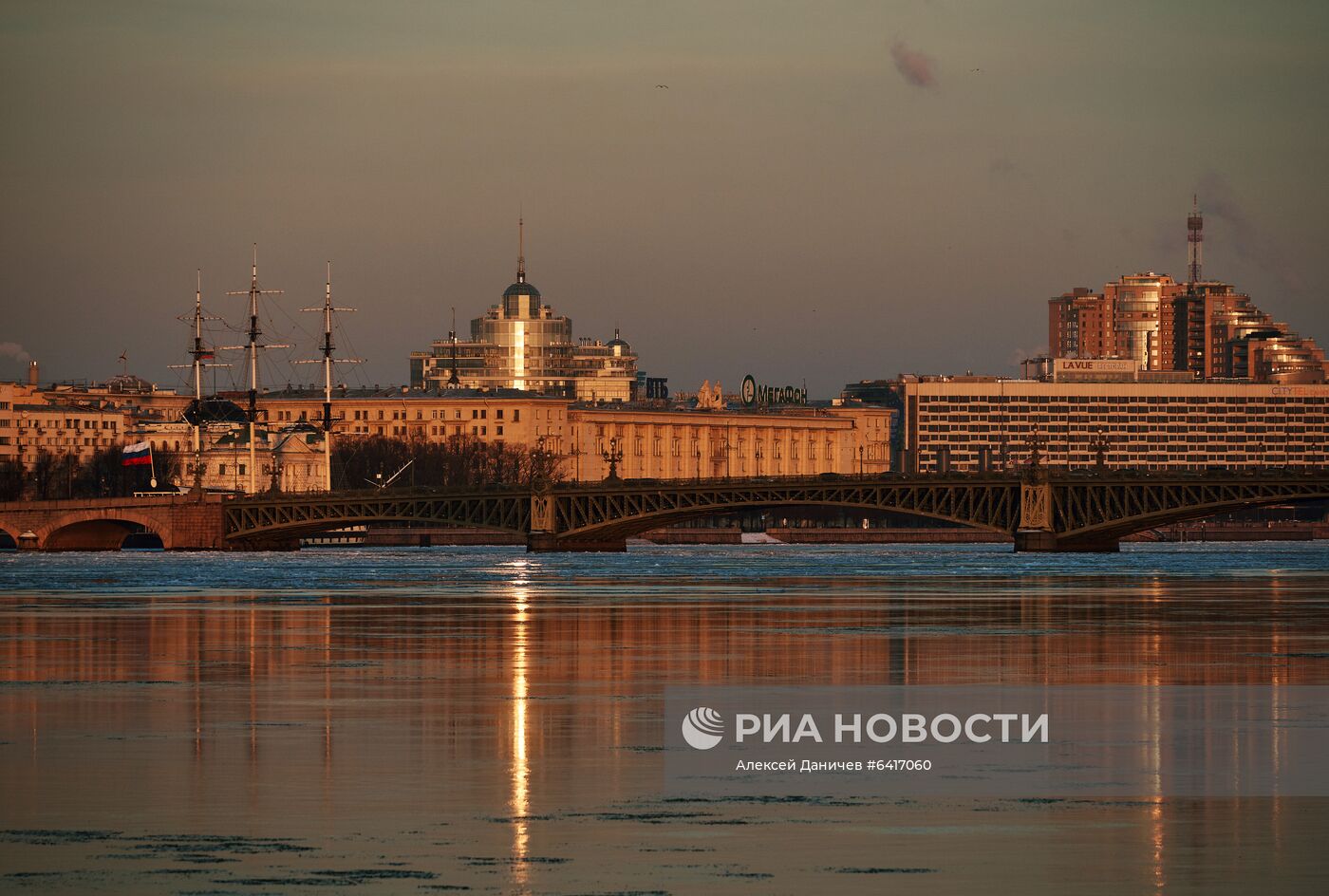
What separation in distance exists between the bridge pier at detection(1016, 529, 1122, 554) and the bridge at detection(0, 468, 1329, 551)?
70 mm

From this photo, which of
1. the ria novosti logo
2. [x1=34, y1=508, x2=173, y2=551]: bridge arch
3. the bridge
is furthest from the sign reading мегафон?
[x1=34, y1=508, x2=173, y2=551]: bridge arch

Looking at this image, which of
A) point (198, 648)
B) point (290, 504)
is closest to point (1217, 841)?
point (198, 648)

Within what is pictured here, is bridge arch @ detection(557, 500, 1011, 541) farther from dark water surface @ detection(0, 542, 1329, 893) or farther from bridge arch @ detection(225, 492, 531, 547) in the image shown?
dark water surface @ detection(0, 542, 1329, 893)

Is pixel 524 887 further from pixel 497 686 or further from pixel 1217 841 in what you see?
pixel 497 686

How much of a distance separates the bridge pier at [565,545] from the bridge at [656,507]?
0.07 meters

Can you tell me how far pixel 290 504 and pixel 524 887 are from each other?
144 meters

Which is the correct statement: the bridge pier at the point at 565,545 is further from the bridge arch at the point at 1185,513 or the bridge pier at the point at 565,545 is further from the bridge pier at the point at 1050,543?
the bridge arch at the point at 1185,513

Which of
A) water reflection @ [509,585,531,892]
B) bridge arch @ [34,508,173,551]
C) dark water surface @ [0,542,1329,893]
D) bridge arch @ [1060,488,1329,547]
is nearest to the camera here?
dark water surface @ [0,542,1329,893]

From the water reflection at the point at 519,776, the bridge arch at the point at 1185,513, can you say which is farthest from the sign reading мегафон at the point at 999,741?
the bridge arch at the point at 1185,513

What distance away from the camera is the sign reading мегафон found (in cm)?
2553

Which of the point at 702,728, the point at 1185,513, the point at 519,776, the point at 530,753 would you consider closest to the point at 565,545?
the point at 1185,513

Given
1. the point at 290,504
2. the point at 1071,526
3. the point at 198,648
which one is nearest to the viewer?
the point at 198,648

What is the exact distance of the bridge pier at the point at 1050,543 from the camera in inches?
5827

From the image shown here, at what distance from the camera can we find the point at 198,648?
4838cm
